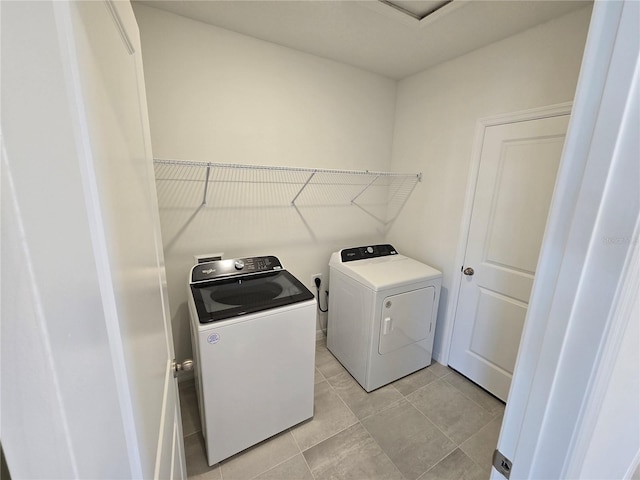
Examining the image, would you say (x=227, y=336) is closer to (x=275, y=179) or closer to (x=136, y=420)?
(x=136, y=420)

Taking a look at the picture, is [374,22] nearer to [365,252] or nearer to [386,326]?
[365,252]

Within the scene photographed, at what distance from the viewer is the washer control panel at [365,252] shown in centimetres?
241

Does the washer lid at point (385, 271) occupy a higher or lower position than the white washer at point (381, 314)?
higher

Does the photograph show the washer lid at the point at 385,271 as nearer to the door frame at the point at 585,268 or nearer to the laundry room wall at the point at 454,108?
the laundry room wall at the point at 454,108

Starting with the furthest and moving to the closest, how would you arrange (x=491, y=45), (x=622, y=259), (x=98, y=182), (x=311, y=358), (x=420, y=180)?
(x=420, y=180), (x=491, y=45), (x=311, y=358), (x=622, y=259), (x=98, y=182)

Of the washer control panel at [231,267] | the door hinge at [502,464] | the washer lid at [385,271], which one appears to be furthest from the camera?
the washer lid at [385,271]

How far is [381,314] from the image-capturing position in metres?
2.02

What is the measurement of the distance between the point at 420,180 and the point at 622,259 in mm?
2174

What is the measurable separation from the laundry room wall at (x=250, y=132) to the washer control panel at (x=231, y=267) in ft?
0.73

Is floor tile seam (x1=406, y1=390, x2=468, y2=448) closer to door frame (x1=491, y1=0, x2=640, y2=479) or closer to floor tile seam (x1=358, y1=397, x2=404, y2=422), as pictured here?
floor tile seam (x1=358, y1=397, x2=404, y2=422)

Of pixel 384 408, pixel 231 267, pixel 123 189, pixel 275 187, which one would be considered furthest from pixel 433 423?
pixel 123 189

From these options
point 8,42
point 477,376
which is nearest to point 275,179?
point 8,42

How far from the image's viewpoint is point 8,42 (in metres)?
0.21

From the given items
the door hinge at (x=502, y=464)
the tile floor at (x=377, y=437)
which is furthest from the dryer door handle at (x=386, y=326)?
the door hinge at (x=502, y=464)
